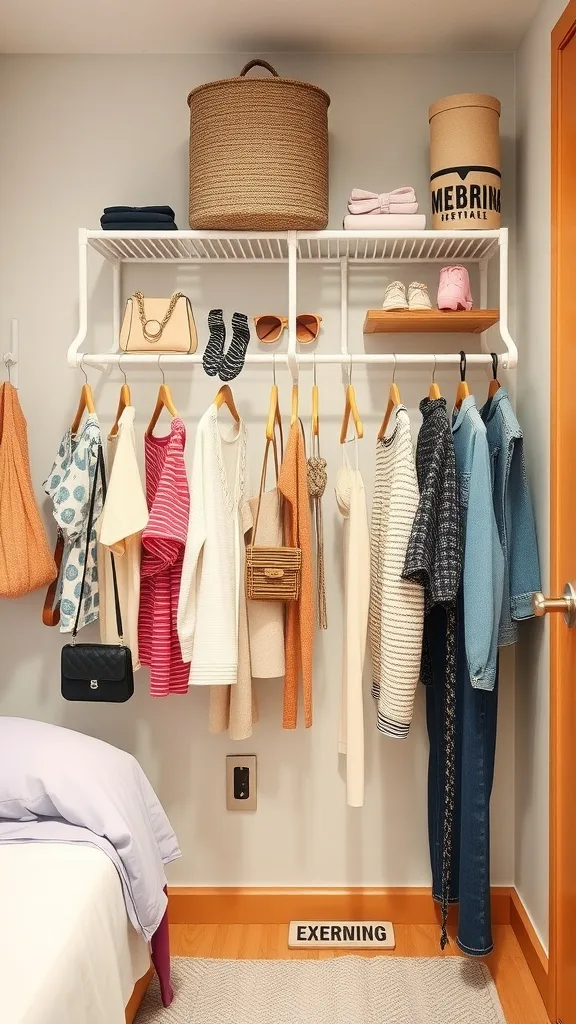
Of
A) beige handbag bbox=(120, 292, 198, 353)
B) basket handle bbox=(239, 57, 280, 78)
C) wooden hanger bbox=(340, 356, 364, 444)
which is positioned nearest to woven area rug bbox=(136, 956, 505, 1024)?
wooden hanger bbox=(340, 356, 364, 444)

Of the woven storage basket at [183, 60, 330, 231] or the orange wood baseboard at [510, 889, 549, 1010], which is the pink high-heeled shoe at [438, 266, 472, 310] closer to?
the woven storage basket at [183, 60, 330, 231]

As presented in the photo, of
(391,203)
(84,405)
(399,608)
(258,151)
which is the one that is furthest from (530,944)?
(258,151)

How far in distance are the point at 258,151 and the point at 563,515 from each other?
3.79 ft

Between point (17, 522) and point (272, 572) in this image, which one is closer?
point (272, 572)

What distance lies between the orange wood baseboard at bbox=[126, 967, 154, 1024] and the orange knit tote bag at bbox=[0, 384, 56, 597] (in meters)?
1.02

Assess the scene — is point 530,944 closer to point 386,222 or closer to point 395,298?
point 395,298

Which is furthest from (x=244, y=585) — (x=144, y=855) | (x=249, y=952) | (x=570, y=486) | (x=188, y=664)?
(x=249, y=952)

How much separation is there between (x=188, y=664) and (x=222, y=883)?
0.75m

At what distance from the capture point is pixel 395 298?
6.97ft

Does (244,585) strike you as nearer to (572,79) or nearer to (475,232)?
(475,232)

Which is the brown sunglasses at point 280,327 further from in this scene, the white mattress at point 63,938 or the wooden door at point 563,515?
the white mattress at point 63,938

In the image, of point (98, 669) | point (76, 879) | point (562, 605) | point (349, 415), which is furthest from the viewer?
point (349, 415)

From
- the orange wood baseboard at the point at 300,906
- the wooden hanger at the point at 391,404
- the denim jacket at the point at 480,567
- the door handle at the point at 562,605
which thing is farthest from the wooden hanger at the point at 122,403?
the orange wood baseboard at the point at 300,906

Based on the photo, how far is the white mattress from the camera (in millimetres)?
1285
